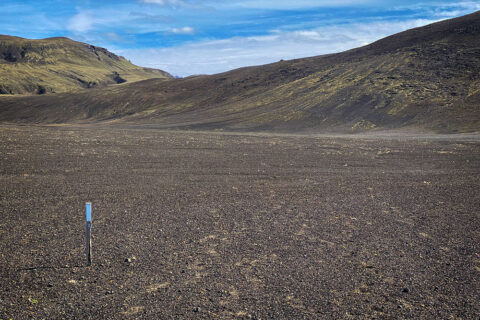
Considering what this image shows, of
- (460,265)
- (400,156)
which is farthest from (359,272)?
(400,156)

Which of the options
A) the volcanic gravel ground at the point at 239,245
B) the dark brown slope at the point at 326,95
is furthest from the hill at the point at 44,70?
the volcanic gravel ground at the point at 239,245

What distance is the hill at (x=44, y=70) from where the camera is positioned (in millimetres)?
120419

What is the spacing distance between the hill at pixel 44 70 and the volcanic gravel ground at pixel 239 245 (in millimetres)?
114853

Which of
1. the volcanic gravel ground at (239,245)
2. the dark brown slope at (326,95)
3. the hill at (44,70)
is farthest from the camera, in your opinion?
the hill at (44,70)

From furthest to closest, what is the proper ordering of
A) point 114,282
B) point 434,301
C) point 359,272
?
point 359,272, point 114,282, point 434,301

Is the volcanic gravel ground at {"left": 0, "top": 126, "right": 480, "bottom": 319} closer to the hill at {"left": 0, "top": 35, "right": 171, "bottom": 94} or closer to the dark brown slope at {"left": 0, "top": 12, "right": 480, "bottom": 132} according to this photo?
the dark brown slope at {"left": 0, "top": 12, "right": 480, "bottom": 132}

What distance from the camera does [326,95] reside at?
5769cm

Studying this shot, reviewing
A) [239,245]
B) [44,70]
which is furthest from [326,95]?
[44,70]

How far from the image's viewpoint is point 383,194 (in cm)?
1159

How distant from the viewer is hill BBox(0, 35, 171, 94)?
120419 mm

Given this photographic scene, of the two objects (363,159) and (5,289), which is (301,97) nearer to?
(363,159)

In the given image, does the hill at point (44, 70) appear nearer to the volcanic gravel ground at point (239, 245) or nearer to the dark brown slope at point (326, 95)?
the dark brown slope at point (326, 95)

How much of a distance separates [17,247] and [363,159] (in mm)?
16634

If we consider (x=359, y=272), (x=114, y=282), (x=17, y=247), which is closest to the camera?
(x=114, y=282)
